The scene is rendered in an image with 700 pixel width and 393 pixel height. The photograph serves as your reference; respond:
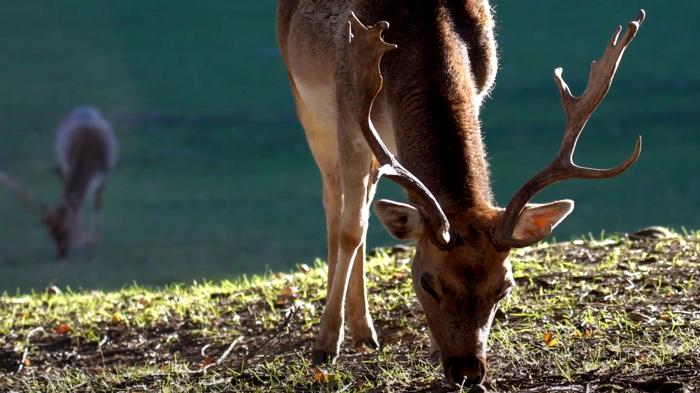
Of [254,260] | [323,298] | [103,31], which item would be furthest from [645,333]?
[103,31]

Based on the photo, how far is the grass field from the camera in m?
22.0

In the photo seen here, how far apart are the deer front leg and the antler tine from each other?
62 cm

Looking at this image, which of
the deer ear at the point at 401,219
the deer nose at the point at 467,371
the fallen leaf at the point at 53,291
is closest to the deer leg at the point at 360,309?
the deer ear at the point at 401,219

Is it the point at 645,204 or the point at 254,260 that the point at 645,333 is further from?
the point at 645,204

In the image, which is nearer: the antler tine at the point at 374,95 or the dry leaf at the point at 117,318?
the antler tine at the point at 374,95

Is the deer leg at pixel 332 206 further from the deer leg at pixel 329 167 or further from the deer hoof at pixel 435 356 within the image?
the deer hoof at pixel 435 356

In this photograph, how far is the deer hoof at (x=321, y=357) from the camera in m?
7.27

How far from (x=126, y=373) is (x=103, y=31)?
30.1 meters

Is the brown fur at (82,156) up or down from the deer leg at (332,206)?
up

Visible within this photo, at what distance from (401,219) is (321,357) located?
1.36m

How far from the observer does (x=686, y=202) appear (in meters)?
23.0

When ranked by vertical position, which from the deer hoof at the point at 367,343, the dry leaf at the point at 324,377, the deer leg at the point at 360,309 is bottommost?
the dry leaf at the point at 324,377

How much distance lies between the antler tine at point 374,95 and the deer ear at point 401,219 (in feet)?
0.19

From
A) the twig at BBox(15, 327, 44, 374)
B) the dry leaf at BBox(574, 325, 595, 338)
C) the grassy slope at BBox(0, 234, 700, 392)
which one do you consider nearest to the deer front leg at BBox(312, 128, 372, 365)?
the grassy slope at BBox(0, 234, 700, 392)
